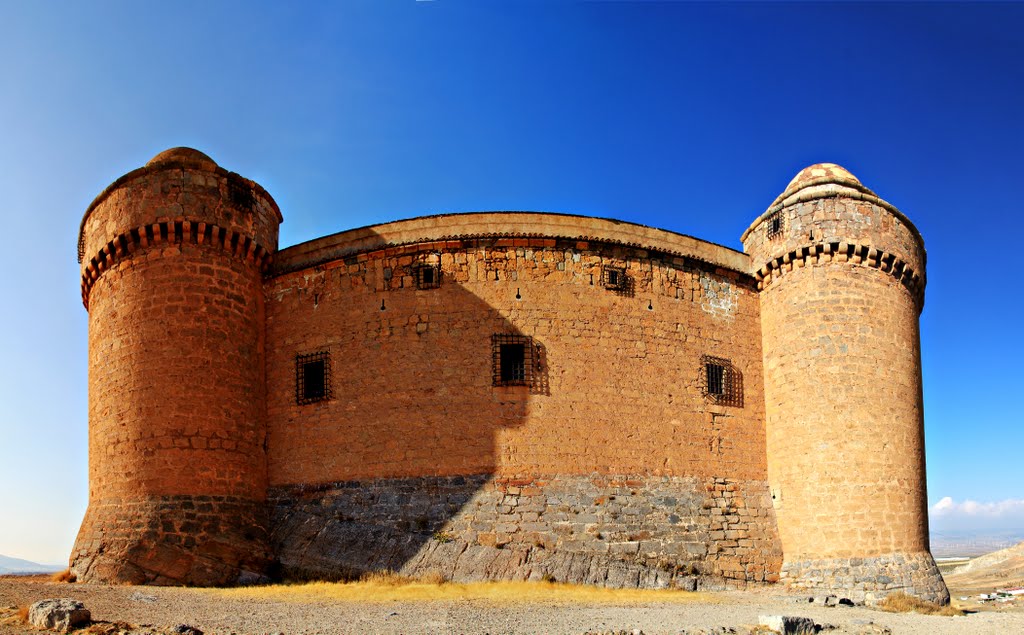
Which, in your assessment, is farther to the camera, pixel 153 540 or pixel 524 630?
pixel 153 540

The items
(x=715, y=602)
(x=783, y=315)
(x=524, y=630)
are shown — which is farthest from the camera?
(x=783, y=315)

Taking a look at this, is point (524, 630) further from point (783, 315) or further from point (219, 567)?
point (783, 315)

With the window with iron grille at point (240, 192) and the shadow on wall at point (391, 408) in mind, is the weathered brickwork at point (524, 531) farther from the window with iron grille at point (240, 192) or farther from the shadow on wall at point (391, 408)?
the window with iron grille at point (240, 192)

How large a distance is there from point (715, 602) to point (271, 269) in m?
10.9

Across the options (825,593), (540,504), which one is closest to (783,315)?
(825,593)

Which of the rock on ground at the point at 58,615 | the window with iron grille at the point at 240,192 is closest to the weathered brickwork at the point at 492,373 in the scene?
the window with iron grille at the point at 240,192

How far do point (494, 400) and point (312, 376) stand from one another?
3843 millimetres

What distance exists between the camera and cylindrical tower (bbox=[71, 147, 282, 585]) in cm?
1418

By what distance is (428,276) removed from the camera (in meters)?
16.0

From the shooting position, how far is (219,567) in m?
14.1

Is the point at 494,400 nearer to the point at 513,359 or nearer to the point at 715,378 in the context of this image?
the point at 513,359

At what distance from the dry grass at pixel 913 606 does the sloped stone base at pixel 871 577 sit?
0.38 metres

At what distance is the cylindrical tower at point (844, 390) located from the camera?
1521 cm

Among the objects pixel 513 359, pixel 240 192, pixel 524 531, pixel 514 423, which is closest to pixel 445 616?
pixel 524 531
